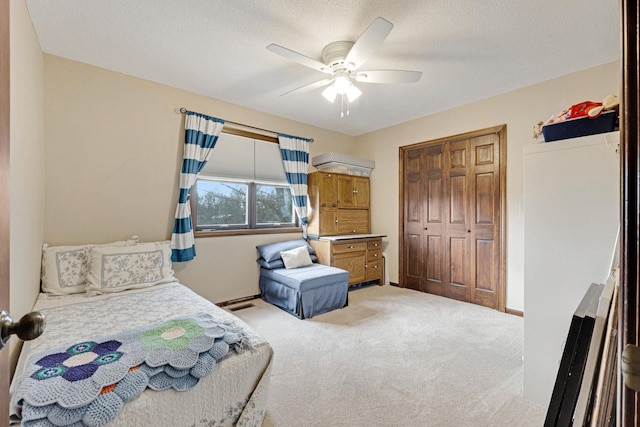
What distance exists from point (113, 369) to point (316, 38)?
2.47 metres

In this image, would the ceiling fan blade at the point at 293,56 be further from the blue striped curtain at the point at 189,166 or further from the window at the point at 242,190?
the window at the point at 242,190

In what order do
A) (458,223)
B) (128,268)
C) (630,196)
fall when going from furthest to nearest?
(458,223) < (128,268) < (630,196)

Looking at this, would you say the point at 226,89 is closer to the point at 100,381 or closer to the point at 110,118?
the point at 110,118

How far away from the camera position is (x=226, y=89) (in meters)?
3.20

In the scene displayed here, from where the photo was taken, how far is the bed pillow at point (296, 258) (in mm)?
3619

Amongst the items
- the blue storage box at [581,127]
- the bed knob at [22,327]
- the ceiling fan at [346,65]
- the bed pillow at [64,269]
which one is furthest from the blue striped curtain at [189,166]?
the blue storage box at [581,127]

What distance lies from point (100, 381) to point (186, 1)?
7.30 ft

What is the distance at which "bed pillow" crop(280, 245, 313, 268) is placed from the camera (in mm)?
3619

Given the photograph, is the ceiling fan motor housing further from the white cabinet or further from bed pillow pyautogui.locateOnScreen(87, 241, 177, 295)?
bed pillow pyautogui.locateOnScreen(87, 241, 177, 295)

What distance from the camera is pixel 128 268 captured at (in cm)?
247

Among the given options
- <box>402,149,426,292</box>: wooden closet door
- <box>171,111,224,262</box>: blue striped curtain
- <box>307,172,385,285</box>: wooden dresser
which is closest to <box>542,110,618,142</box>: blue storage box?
<box>402,149,426,292</box>: wooden closet door

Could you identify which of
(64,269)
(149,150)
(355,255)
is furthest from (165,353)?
(355,255)

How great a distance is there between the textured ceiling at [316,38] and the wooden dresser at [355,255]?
2.02 metres

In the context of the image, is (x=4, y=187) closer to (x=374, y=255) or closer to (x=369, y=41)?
(x=369, y=41)
